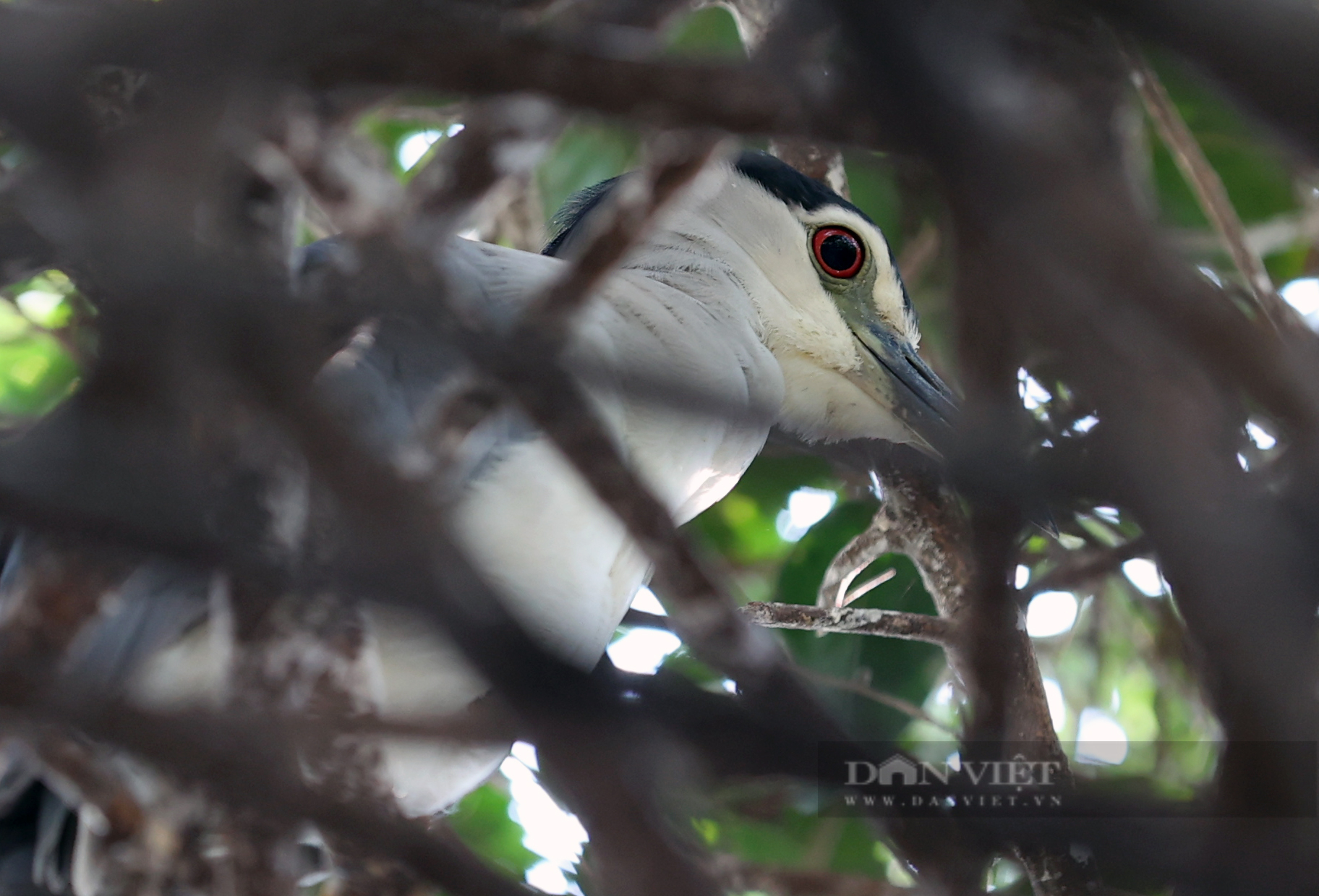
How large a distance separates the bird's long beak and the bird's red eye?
3.7 inches

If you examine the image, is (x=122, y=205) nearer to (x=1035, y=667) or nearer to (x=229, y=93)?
(x=229, y=93)

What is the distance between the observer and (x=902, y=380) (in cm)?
178

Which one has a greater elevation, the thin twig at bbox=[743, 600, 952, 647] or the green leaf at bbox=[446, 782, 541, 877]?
the thin twig at bbox=[743, 600, 952, 647]

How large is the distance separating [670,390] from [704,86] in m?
0.14

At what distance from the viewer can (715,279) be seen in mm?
1713

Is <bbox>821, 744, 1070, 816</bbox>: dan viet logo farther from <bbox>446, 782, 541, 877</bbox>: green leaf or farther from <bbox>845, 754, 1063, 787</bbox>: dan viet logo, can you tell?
<bbox>446, 782, 541, 877</bbox>: green leaf

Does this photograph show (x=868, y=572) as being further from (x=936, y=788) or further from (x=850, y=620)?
(x=936, y=788)

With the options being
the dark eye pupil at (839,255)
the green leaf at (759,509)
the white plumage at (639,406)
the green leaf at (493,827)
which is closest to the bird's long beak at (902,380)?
the white plumage at (639,406)

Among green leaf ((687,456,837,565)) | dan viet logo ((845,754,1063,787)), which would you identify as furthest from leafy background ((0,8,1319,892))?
dan viet logo ((845,754,1063,787))

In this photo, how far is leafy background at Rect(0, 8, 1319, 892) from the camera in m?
1.69

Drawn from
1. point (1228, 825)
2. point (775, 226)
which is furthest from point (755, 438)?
point (1228, 825)

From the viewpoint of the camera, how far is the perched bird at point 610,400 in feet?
3.68

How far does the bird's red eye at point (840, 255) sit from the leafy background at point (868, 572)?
0.30 ft

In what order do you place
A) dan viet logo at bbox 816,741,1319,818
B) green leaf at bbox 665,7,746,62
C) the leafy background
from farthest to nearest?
green leaf at bbox 665,7,746,62
the leafy background
dan viet logo at bbox 816,741,1319,818
